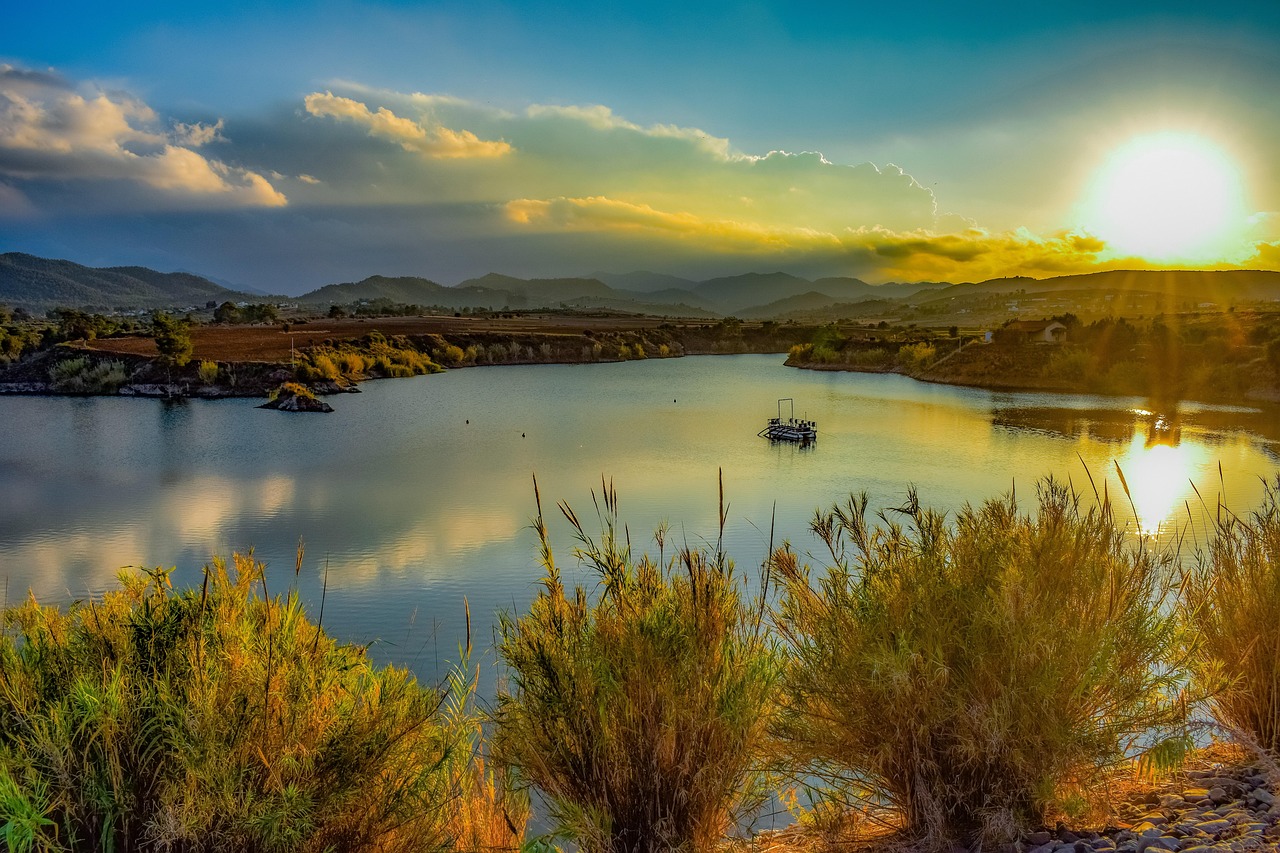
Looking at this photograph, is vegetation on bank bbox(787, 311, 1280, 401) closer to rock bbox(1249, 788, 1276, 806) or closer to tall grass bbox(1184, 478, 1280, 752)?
tall grass bbox(1184, 478, 1280, 752)

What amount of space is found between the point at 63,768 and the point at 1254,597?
6816mm

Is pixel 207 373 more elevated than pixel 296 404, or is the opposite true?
pixel 207 373

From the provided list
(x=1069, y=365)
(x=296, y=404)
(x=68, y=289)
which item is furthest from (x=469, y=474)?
(x=68, y=289)

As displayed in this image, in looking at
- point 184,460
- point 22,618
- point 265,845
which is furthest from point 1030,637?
point 184,460

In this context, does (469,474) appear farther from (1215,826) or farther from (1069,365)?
(1069,365)

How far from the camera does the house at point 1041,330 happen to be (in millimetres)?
52375

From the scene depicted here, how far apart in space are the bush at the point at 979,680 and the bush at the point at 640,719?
435 mm

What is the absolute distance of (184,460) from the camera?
973 inches

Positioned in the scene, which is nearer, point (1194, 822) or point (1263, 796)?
point (1194, 822)

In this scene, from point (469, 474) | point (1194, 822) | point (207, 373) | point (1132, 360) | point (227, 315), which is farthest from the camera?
point (227, 315)

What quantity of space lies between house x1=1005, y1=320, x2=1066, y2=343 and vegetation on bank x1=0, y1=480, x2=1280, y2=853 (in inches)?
2109

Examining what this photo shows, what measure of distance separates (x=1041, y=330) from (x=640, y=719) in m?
59.7

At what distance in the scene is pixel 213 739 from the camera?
361cm

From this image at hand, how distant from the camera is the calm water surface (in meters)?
13.5
